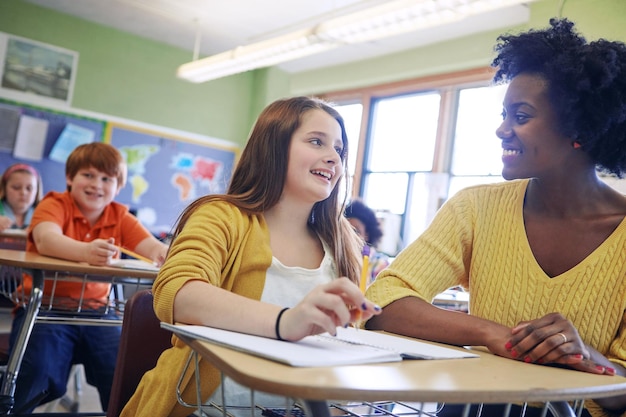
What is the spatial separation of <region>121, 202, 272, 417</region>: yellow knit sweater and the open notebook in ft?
0.71

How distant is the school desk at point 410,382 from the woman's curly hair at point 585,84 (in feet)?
1.81

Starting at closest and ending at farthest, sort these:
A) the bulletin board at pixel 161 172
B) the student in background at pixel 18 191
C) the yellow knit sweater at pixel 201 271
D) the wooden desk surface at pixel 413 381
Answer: the wooden desk surface at pixel 413 381 → the yellow knit sweater at pixel 201 271 → the student in background at pixel 18 191 → the bulletin board at pixel 161 172

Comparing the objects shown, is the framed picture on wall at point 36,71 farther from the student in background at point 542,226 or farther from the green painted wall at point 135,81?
the student in background at point 542,226

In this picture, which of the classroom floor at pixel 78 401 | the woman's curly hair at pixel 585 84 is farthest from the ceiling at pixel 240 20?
the woman's curly hair at pixel 585 84

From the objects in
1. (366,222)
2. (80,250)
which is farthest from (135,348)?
(366,222)

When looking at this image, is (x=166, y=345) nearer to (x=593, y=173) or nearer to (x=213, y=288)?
(x=213, y=288)

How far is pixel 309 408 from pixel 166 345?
780mm

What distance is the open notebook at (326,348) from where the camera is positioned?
2.42 feet

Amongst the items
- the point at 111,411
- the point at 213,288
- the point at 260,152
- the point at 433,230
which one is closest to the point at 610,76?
the point at 433,230

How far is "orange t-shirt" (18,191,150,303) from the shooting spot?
2.34m

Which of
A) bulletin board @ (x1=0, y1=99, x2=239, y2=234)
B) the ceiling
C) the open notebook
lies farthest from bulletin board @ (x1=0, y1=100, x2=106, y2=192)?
the open notebook

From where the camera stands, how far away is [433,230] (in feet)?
4.36

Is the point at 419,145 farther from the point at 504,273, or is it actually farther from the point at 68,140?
the point at 504,273

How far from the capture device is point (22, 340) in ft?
6.23
